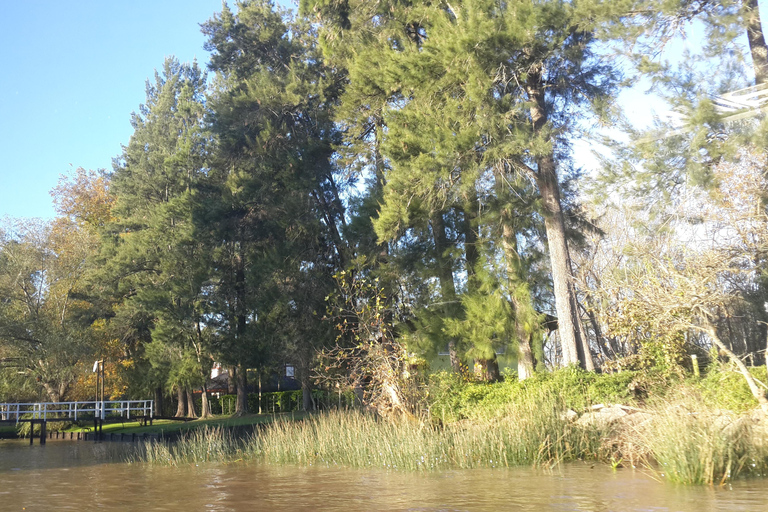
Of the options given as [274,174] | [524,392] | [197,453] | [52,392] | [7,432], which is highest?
[274,174]

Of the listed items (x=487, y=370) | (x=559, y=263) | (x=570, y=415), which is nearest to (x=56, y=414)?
(x=487, y=370)

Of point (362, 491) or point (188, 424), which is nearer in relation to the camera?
point (362, 491)

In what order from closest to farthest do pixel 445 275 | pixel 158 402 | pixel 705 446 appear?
1. pixel 705 446
2. pixel 445 275
3. pixel 158 402

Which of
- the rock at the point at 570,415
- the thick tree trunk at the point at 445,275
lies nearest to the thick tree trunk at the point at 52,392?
the thick tree trunk at the point at 445,275

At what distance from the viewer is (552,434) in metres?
11.5

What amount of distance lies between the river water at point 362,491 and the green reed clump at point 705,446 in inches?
9.4

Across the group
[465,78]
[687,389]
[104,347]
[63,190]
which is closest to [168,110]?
[63,190]

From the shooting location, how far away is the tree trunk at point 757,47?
1339 centimetres

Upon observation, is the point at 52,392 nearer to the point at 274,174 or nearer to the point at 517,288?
the point at 274,174

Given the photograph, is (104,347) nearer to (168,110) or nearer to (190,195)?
(190,195)

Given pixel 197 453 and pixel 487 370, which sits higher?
pixel 487 370

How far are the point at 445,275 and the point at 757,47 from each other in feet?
32.3

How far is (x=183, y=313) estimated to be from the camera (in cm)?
2888

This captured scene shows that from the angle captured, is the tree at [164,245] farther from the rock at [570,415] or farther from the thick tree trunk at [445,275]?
the rock at [570,415]
